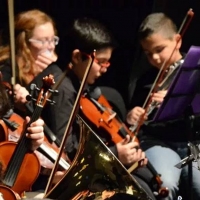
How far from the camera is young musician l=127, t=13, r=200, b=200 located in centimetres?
277

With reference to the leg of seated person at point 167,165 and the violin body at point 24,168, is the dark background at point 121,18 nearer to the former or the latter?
the leg of seated person at point 167,165

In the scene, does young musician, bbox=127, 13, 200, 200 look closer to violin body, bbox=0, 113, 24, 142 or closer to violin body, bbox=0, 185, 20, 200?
violin body, bbox=0, 113, 24, 142

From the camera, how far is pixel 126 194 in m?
2.01

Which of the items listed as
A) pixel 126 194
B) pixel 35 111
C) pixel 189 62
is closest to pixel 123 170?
pixel 126 194

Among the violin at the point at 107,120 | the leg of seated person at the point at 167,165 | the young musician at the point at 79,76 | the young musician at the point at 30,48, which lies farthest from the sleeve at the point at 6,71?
the leg of seated person at the point at 167,165

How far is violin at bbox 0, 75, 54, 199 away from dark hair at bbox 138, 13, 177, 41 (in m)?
0.90

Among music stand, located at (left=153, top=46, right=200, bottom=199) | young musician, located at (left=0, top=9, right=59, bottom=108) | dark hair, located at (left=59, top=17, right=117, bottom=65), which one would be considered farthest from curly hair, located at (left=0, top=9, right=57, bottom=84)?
music stand, located at (left=153, top=46, right=200, bottom=199)

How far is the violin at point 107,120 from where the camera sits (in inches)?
103

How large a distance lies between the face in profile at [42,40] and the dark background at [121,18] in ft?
1.60

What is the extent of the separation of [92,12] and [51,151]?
1245mm

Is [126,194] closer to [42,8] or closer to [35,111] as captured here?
[35,111]

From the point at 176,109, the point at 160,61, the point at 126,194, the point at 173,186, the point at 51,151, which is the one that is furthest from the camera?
the point at 160,61

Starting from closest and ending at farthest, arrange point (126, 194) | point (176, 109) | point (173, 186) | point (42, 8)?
point (126, 194) → point (176, 109) → point (173, 186) → point (42, 8)

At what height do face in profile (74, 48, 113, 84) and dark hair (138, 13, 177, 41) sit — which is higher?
dark hair (138, 13, 177, 41)
